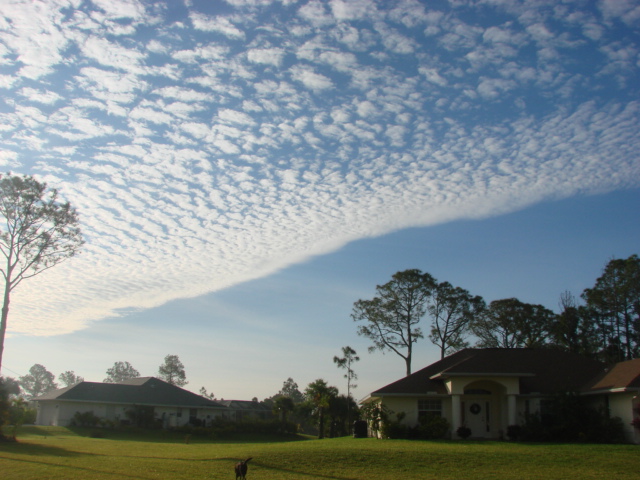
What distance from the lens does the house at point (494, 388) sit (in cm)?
2959

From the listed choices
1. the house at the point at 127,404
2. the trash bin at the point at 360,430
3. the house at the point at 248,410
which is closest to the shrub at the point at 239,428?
the house at the point at 127,404

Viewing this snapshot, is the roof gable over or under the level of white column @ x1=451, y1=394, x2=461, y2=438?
over

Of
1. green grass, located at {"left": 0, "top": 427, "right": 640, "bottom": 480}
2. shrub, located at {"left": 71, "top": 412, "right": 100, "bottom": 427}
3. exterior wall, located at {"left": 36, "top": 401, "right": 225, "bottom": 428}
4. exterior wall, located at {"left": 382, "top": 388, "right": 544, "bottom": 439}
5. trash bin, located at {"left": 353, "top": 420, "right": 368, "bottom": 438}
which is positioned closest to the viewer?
green grass, located at {"left": 0, "top": 427, "right": 640, "bottom": 480}

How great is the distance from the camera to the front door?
1225 inches

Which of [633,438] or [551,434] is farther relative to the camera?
[551,434]

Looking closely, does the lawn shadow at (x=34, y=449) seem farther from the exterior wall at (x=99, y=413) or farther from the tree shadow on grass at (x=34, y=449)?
the exterior wall at (x=99, y=413)

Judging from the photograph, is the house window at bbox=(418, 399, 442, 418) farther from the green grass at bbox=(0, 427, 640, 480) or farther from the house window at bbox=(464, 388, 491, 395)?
the green grass at bbox=(0, 427, 640, 480)

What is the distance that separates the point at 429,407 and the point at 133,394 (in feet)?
101

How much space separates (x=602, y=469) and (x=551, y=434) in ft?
30.4

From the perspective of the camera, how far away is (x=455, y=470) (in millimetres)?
18875

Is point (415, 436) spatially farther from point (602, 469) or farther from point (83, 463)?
point (83, 463)

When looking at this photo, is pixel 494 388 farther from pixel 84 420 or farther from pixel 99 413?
pixel 99 413

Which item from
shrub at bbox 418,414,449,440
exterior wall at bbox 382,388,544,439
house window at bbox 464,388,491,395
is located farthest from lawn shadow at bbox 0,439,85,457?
house window at bbox 464,388,491,395

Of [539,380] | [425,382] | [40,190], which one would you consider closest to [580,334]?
[539,380]
